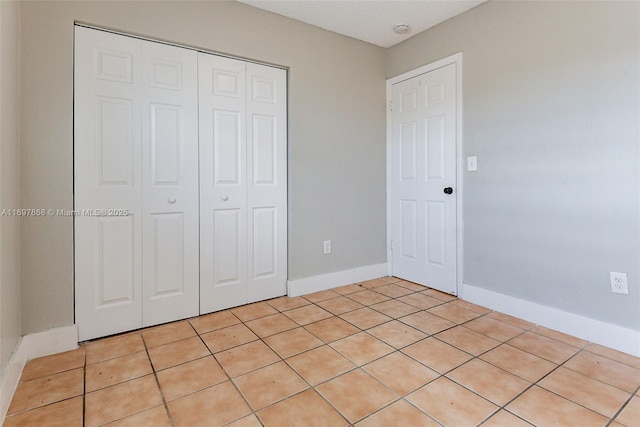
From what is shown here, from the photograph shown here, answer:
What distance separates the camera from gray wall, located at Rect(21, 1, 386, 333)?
1815 millimetres

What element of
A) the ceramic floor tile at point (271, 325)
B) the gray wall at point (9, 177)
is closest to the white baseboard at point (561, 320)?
the ceramic floor tile at point (271, 325)

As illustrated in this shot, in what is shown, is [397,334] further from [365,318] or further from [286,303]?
[286,303]

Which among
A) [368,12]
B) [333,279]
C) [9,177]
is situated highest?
[368,12]

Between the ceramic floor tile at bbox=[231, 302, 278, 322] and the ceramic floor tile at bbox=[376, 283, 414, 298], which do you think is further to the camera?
the ceramic floor tile at bbox=[376, 283, 414, 298]

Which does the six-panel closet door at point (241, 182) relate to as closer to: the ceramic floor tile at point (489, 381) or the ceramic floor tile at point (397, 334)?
the ceramic floor tile at point (397, 334)

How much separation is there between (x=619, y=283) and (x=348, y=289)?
6.12 feet

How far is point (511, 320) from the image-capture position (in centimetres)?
229

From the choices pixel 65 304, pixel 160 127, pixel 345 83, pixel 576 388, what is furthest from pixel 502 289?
pixel 65 304

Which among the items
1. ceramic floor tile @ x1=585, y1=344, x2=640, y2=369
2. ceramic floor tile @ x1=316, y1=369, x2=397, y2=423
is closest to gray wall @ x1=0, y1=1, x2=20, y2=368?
ceramic floor tile @ x1=316, y1=369, x2=397, y2=423

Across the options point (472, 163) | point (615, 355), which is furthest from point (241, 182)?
point (615, 355)

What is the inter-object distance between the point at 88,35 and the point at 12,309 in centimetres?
159

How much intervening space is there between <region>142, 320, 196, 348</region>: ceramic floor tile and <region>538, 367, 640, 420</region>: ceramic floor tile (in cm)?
200

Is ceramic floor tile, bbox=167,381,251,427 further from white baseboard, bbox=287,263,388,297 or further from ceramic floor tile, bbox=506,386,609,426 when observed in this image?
white baseboard, bbox=287,263,388,297

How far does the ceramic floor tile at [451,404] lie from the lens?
131cm
